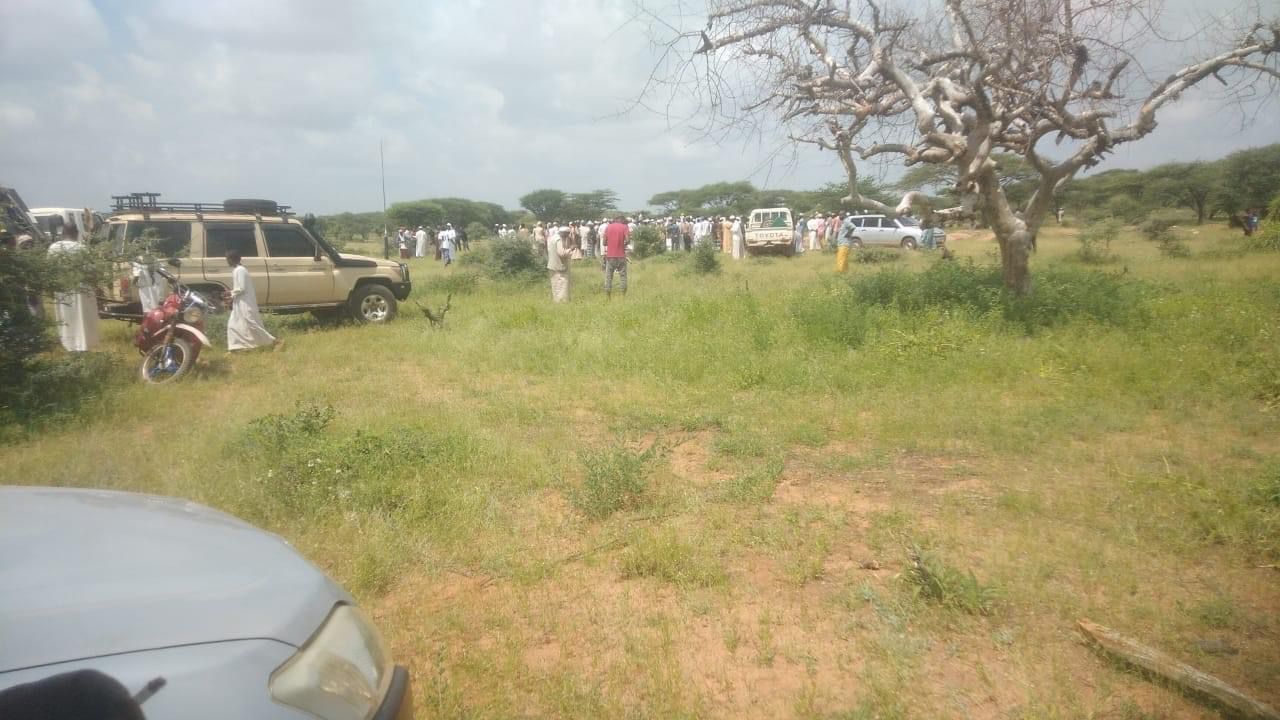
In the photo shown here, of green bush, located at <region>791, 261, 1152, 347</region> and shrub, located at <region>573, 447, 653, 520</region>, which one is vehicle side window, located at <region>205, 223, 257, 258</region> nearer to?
green bush, located at <region>791, 261, 1152, 347</region>

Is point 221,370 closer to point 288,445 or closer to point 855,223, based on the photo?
point 288,445

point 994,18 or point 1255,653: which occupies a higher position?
point 994,18

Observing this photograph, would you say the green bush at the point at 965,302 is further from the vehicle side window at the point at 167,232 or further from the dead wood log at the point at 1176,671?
the vehicle side window at the point at 167,232

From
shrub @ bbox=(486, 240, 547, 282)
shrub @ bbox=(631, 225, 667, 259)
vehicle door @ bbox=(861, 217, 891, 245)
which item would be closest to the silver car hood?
shrub @ bbox=(486, 240, 547, 282)

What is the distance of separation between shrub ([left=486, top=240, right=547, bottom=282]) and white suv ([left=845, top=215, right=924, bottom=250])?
46.6ft

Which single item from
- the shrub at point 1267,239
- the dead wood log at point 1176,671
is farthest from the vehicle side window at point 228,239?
the shrub at point 1267,239

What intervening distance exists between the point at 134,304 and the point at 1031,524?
10.3 meters

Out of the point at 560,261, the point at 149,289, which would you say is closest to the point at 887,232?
the point at 560,261

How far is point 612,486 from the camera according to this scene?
435cm

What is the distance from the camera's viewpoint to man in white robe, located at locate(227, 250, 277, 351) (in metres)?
8.84

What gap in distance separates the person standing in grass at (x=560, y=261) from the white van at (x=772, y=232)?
1316 centimetres

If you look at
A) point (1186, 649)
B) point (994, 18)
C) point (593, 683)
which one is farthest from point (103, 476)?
point (994, 18)

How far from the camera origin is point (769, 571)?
357 centimetres

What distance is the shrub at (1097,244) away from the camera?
57.8 feet
